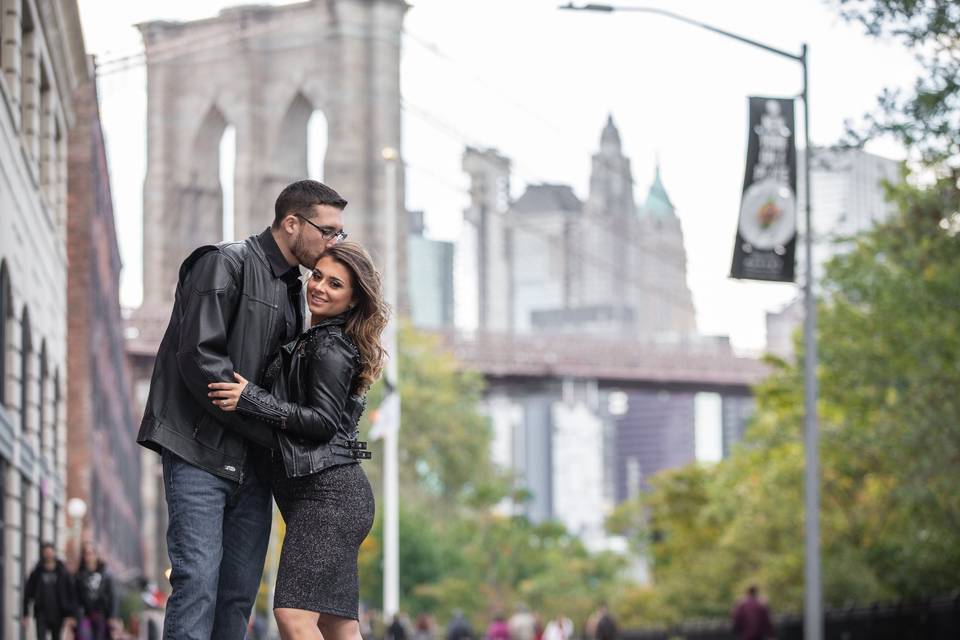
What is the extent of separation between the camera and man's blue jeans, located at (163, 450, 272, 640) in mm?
6887

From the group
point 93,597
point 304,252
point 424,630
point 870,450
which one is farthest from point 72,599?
point 870,450

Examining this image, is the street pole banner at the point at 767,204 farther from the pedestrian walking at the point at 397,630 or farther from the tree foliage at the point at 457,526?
the tree foliage at the point at 457,526

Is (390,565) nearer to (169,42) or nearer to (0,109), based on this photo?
(0,109)

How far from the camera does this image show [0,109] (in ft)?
60.2

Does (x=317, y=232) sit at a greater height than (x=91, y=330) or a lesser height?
lesser

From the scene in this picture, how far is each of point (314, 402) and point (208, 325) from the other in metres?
0.46

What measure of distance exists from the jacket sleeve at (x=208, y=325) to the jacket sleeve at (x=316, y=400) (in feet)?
0.33

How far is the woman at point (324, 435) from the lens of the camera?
6.98 metres

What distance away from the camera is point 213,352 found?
6973 mm

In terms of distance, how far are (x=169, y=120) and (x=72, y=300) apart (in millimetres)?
45040

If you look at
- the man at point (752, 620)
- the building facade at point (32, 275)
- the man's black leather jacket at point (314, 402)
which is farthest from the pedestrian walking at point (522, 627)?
the man's black leather jacket at point (314, 402)

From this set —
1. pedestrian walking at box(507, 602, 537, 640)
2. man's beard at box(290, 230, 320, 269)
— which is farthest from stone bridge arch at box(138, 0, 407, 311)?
man's beard at box(290, 230, 320, 269)

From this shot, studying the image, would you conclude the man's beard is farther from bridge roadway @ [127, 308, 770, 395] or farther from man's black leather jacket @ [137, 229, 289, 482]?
bridge roadway @ [127, 308, 770, 395]

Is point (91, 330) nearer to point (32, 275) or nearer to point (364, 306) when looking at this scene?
point (32, 275)
